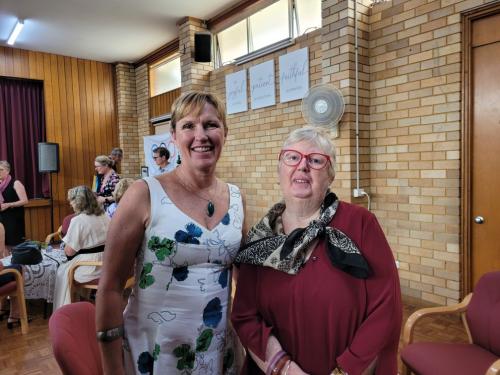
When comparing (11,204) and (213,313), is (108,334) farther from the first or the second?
(11,204)

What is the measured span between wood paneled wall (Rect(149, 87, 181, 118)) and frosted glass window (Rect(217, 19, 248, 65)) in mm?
1303

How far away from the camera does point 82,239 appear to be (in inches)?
130

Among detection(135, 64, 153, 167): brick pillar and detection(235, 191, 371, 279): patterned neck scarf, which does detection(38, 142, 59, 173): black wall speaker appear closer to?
detection(135, 64, 153, 167): brick pillar

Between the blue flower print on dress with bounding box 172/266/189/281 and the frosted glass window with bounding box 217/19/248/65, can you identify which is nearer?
the blue flower print on dress with bounding box 172/266/189/281

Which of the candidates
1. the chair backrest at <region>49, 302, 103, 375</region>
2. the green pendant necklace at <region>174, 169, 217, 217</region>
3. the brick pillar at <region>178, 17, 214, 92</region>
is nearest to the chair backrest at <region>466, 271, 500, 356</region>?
the green pendant necklace at <region>174, 169, 217, 217</region>

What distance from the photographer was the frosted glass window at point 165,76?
22.5ft

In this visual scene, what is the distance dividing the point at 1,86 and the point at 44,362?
5.74 meters

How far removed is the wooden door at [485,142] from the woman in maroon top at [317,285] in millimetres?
2353

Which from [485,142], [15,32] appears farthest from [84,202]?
[15,32]

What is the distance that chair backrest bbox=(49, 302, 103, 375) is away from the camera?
118 centimetres

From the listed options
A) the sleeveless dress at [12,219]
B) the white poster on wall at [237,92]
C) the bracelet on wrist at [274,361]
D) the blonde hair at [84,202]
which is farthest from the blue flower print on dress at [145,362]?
the sleeveless dress at [12,219]

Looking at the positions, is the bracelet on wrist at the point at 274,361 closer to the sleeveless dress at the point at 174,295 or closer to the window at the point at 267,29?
the sleeveless dress at the point at 174,295

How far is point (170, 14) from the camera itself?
5.48 metres

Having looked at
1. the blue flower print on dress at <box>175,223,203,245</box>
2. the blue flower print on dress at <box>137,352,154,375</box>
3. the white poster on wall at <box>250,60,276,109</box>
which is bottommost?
the blue flower print on dress at <box>137,352,154,375</box>
